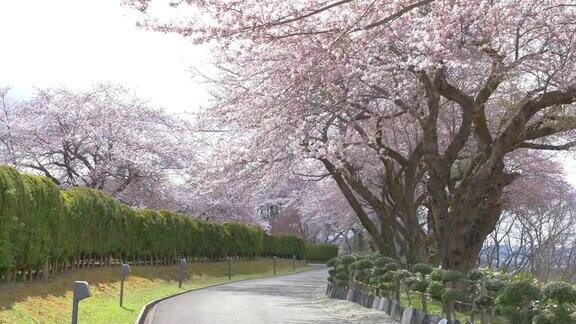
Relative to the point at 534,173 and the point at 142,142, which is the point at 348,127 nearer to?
the point at 534,173

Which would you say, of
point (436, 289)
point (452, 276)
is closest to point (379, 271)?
point (436, 289)

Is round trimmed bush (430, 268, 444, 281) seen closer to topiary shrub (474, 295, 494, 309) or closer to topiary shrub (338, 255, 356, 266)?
topiary shrub (474, 295, 494, 309)

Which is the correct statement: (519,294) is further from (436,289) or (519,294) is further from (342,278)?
(342,278)

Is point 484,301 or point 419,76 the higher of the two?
point 419,76

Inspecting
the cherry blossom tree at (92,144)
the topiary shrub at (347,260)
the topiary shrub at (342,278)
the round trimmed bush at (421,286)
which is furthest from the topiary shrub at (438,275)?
the cherry blossom tree at (92,144)

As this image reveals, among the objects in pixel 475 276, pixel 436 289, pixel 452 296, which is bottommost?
pixel 452 296

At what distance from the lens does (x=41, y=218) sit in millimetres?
15969

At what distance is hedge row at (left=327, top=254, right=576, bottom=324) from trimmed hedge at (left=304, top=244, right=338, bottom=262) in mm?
49878

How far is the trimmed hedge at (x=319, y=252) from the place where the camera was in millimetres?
67125

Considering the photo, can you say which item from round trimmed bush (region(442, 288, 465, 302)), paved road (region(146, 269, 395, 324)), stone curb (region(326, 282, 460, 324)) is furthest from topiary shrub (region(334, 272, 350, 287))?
round trimmed bush (region(442, 288, 465, 302))

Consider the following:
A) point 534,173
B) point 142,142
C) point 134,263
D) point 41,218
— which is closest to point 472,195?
point 41,218

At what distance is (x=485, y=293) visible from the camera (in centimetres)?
1035

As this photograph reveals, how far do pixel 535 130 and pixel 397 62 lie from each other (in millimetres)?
3169

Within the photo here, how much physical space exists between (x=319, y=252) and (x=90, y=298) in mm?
53224
